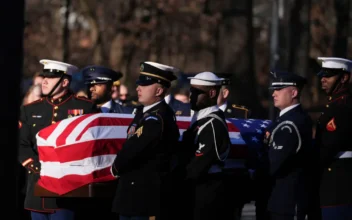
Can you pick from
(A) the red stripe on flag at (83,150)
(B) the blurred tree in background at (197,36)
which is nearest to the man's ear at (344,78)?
(A) the red stripe on flag at (83,150)

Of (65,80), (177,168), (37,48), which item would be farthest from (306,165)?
(37,48)

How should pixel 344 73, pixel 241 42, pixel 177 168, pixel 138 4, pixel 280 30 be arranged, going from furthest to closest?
pixel 138 4 < pixel 241 42 < pixel 280 30 < pixel 344 73 < pixel 177 168

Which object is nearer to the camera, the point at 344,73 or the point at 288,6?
the point at 344,73

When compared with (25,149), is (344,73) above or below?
above

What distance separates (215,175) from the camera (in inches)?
331

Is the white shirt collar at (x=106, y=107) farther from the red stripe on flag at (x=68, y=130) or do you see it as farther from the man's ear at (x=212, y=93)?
the man's ear at (x=212, y=93)

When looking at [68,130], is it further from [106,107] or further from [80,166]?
[106,107]

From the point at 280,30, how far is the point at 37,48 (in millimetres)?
27448

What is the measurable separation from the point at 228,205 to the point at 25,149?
1772 mm

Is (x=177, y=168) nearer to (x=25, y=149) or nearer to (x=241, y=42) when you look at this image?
(x=25, y=149)

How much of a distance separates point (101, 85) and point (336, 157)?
2.72 m

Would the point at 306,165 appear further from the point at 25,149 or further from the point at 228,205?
the point at 25,149

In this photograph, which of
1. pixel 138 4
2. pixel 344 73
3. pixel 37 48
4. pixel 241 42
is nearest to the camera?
pixel 344 73

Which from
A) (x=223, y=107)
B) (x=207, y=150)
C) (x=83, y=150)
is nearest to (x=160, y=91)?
(x=207, y=150)
